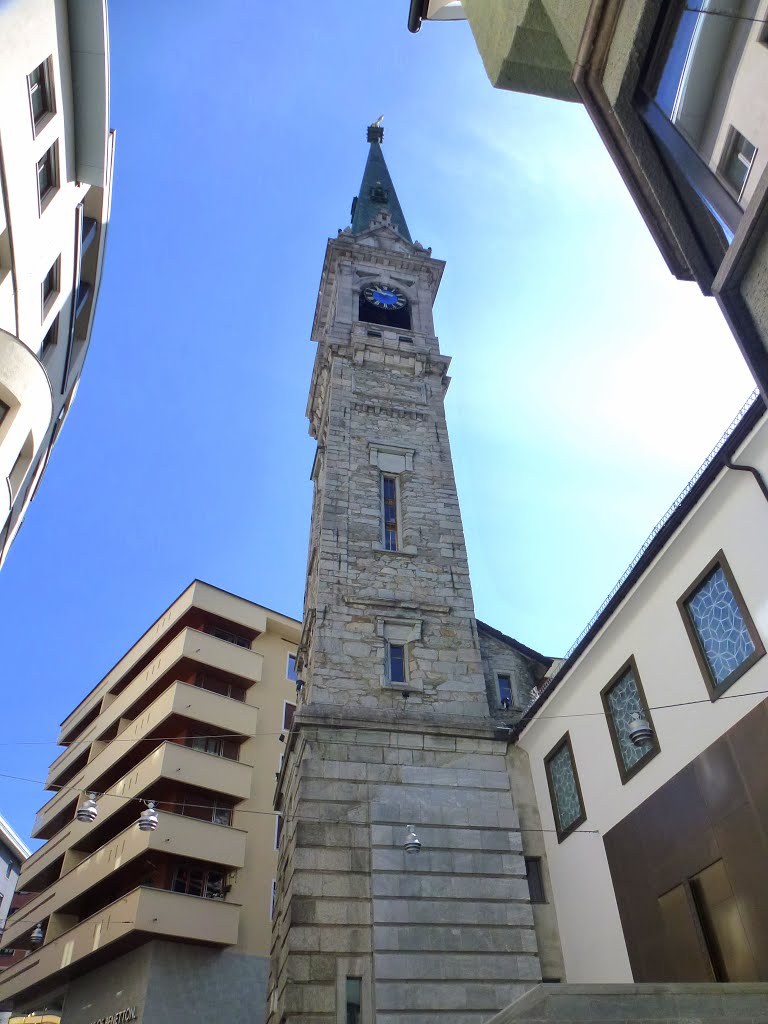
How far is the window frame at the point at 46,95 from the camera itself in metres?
15.0

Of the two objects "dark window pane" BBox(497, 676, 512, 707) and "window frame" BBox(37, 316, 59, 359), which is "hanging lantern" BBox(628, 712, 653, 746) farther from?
"window frame" BBox(37, 316, 59, 359)

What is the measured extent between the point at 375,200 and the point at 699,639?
33.4 metres

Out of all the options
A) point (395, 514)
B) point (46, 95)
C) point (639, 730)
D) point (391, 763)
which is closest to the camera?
point (639, 730)

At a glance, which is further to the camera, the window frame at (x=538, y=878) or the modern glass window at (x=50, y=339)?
the modern glass window at (x=50, y=339)

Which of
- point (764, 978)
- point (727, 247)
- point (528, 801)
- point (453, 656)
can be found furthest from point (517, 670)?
point (727, 247)

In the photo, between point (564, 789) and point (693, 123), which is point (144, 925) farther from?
point (693, 123)

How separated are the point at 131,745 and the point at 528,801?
19.2 metres

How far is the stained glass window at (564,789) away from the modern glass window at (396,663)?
3.67m

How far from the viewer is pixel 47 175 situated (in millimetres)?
16719

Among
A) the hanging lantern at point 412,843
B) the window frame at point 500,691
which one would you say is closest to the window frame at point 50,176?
the hanging lantern at point 412,843

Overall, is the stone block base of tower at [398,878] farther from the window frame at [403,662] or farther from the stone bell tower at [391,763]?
the window frame at [403,662]

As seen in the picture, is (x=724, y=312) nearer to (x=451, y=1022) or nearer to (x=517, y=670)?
(x=451, y=1022)

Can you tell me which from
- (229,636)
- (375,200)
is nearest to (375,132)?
(375,200)

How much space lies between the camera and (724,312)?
20.3 ft
